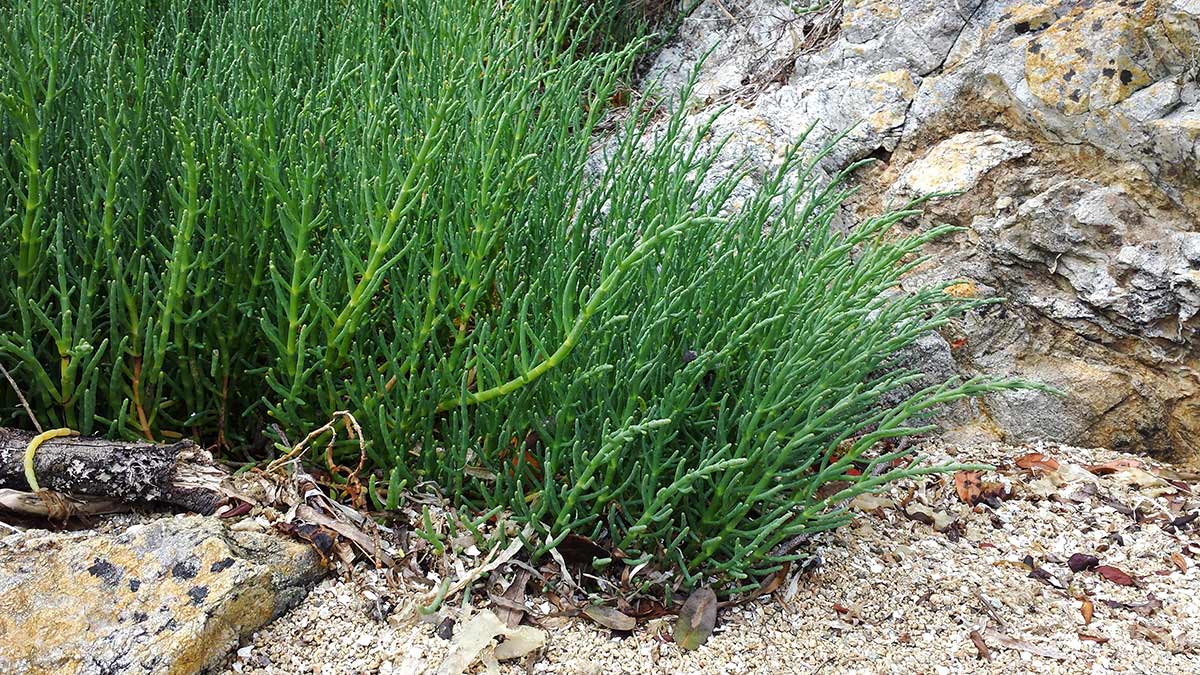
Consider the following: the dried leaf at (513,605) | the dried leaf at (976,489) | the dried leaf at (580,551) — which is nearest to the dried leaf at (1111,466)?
the dried leaf at (976,489)

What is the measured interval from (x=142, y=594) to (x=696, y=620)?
899 mm

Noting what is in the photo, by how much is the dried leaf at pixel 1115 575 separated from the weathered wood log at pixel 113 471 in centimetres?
174

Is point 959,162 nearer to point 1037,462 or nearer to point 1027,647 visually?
point 1037,462

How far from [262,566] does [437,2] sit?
1.44m

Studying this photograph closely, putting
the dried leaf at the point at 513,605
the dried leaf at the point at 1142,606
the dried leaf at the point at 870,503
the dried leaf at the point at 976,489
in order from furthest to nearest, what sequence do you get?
the dried leaf at the point at 976,489 < the dried leaf at the point at 870,503 < the dried leaf at the point at 1142,606 < the dried leaf at the point at 513,605

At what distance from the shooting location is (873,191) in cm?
288

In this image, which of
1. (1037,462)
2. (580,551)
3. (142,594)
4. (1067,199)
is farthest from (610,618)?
(1067,199)

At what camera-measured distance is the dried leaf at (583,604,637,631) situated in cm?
175

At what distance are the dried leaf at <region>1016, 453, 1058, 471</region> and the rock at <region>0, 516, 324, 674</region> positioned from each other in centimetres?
169

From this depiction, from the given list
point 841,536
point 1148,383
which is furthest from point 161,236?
point 1148,383

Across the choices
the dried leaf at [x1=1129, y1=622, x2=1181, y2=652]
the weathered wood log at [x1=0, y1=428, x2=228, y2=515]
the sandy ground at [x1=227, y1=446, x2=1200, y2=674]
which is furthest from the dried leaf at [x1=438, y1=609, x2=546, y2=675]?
the dried leaf at [x1=1129, y1=622, x2=1181, y2=652]

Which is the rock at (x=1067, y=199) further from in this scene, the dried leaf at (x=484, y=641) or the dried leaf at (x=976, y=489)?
the dried leaf at (x=484, y=641)

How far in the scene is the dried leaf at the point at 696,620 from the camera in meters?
1.74

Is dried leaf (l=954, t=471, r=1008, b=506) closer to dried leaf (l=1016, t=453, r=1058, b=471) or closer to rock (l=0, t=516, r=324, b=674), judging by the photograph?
dried leaf (l=1016, t=453, r=1058, b=471)
